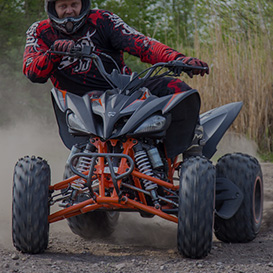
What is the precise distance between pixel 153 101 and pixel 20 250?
4.14 ft

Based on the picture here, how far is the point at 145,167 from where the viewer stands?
12.6ft

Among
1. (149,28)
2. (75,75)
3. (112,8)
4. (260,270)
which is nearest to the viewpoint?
(260,270)

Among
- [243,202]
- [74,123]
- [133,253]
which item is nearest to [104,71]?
[74,123]

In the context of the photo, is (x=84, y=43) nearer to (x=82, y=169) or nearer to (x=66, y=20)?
(x=66, y=20)

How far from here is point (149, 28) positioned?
14844 mm

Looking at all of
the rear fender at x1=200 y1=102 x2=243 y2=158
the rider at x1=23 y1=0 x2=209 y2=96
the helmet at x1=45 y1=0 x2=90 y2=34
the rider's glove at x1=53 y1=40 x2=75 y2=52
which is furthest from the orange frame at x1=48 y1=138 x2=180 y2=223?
the helmet at x1=45 y1=0 x2=90 y2=34

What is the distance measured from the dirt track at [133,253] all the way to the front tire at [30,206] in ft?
0.33

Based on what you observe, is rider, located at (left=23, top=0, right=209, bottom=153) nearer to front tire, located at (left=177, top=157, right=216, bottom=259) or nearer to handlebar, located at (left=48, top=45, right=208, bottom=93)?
handlebar, located at (left=48, top=45, right=208, bottom=93)

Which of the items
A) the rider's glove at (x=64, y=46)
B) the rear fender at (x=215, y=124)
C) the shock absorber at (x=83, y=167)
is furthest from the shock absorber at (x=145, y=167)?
the rear fender at (x=215, y=124)

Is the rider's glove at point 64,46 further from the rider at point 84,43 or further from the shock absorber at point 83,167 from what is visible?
the shock absorber at point 83,167

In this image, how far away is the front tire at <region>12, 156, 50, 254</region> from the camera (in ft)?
12.4

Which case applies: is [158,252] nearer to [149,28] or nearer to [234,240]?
[234,240]

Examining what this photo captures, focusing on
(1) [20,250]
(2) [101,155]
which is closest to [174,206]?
(2) [101,155]

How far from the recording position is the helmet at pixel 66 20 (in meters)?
4.46
